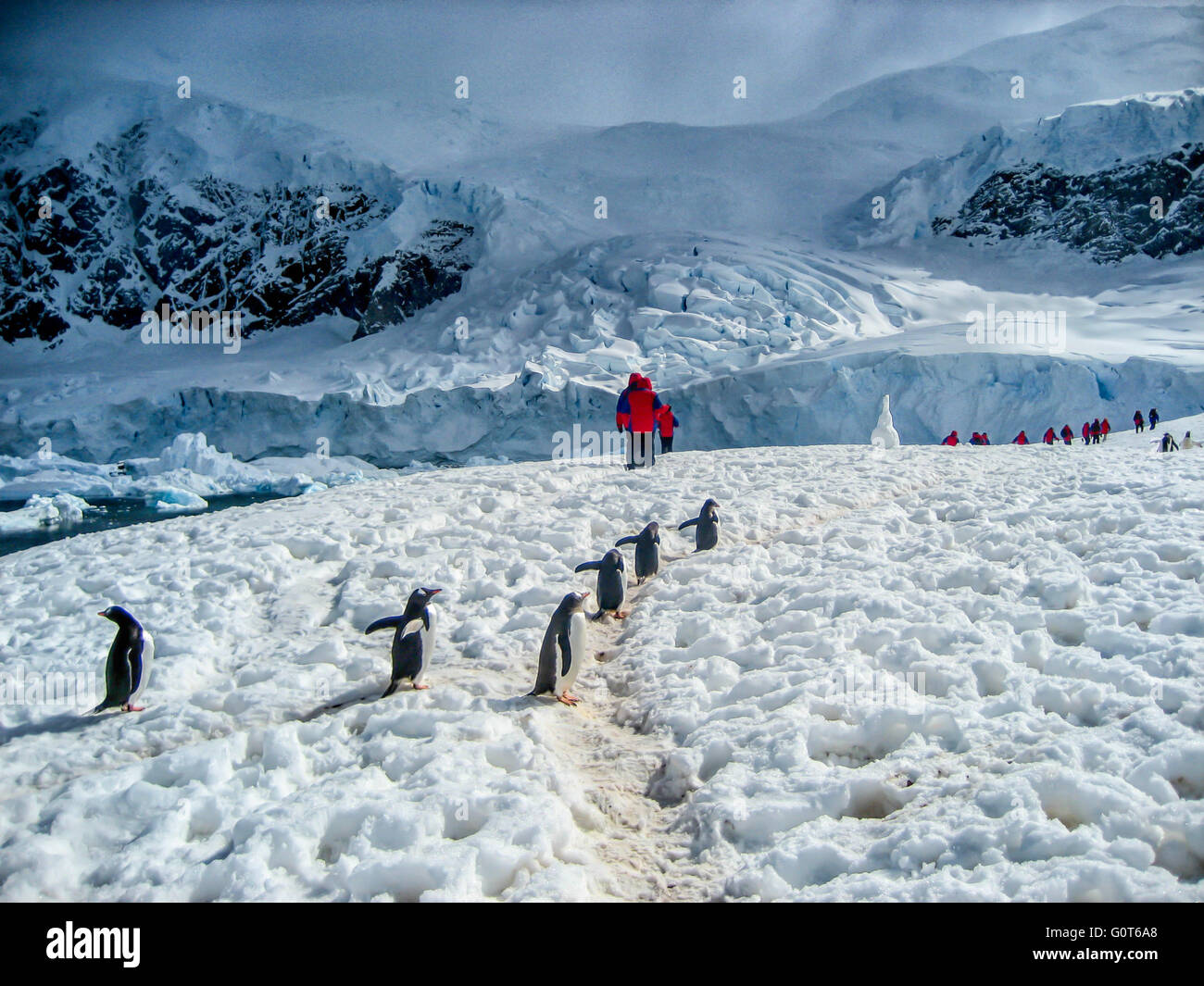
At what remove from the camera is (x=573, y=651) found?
194 inches

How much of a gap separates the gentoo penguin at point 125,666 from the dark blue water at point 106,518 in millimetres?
12296

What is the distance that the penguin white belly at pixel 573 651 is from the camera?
16.0 ft

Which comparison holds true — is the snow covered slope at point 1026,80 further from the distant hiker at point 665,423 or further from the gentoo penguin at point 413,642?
the gentoo penguin at point 413,642

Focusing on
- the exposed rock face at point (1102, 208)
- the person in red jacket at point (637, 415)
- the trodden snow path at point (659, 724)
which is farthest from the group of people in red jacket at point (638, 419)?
the exposed rock face at point (1102, 208)

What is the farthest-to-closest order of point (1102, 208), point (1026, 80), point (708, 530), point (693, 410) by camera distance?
point (1026, 80) → point (1102, 208) → point (693, 410) → point (708, 530)

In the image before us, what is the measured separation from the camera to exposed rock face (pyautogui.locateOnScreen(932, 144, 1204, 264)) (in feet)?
123

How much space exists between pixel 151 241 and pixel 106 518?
47559 mm

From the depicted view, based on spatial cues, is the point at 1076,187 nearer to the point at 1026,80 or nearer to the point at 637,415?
the point at 1026,80

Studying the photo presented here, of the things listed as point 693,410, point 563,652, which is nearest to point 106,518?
point 693,410

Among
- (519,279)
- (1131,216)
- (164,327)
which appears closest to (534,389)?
(519,279)

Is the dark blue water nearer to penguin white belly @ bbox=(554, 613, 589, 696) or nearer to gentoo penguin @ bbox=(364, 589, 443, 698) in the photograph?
gentoo penguin @ bbox=(364, 589, 443, 698)
